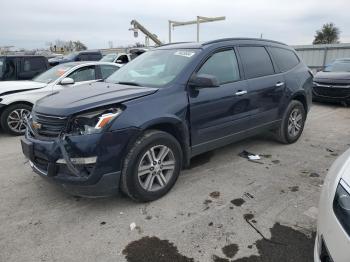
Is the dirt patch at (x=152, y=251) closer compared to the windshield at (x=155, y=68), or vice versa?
the dirt patch at (x=152, y=251)

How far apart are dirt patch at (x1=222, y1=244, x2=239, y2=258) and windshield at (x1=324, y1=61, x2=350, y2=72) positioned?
9.18 m

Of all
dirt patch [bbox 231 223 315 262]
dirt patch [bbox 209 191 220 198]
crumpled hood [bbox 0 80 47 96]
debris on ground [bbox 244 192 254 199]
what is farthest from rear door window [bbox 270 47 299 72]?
crumpled hood [bbox 0 80 47 96]

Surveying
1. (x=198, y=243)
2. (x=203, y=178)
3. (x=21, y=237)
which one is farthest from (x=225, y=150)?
(x=21, y=237)

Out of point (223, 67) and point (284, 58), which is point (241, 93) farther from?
point (284, 58)

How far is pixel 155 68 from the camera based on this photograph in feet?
13.8

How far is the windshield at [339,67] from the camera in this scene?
10.1 m

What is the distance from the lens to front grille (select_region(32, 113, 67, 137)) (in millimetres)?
3137

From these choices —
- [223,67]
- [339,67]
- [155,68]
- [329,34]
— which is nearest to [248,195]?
[223,67]

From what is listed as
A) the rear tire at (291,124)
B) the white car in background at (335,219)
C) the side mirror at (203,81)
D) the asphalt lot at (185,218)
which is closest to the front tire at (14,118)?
the asphalt lot at (185,218)

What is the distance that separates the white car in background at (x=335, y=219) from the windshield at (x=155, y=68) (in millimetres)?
2174

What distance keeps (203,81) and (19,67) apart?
6.52 metres

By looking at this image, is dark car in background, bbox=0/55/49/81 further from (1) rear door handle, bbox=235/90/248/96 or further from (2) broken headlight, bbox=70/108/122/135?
(1) rear door handle, bbox=235/90/248/96

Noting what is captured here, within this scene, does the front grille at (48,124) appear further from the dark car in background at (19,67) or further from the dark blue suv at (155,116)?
the dark car in background at (19,67)

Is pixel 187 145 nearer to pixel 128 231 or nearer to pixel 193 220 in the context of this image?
pixel 193 220
